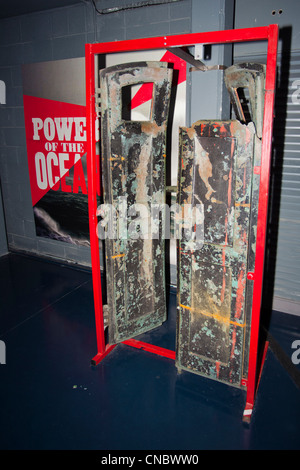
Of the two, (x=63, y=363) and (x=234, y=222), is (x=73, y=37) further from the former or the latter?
(x=63, y=363)

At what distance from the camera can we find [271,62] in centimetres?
169

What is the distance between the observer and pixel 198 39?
182cm

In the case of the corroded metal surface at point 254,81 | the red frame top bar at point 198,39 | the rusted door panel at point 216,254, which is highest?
the red frame top bar at point 198,39

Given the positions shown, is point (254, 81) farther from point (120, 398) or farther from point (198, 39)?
point (120, 398)

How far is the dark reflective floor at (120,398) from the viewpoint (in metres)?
2.00

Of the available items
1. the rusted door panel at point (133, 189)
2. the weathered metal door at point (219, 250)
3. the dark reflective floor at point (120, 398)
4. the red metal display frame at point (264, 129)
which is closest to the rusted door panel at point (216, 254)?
the weathered metal door at point (219, 250)

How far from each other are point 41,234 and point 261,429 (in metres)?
3.42

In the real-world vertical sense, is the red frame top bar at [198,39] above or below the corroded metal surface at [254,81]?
above

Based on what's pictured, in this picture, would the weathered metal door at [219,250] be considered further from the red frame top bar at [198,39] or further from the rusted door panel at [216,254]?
the red frame top bar at [198,39]

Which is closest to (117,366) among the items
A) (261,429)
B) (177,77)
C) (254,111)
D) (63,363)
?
(63,363)

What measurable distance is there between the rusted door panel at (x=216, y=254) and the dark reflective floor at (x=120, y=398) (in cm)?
24

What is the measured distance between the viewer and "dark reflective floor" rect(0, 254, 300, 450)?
1999 millimetres

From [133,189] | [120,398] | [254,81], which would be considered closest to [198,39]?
[254,81]

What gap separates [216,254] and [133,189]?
0.75 meters
